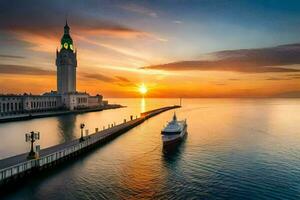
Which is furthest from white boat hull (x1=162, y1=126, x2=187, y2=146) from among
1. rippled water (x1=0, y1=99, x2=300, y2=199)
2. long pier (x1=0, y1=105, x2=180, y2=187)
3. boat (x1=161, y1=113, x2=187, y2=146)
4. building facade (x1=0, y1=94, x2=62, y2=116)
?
building facade (x1=0, y1=94, x2=62, y2=116)

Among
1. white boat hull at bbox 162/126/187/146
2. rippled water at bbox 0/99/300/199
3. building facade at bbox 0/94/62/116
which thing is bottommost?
rippled water at bbox 0/99/300/199

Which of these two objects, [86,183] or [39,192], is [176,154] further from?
[39,192]

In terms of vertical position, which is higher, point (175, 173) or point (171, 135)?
point (171, 135)

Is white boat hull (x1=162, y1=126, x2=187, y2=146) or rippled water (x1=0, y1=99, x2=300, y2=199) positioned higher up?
white boat hull (x1=162, y1=126, x2=187, y2=146)

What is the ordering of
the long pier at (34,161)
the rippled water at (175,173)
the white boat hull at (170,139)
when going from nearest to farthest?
the rippled water at (175,173)
the long pier at (34,161)
the white boat hull at (170,139)

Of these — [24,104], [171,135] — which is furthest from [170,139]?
[24,104]

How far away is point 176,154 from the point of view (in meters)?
61.9

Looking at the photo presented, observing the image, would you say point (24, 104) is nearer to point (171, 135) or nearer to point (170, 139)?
point (171, 135)

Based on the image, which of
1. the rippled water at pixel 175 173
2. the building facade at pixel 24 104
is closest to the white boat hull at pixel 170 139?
the rippled water at pixel 175 173

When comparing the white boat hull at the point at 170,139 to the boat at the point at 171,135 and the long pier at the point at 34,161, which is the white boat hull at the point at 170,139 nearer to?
the boat at the point at 171,135

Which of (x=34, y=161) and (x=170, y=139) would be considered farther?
(x=170, y=139)

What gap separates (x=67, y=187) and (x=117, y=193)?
743 cm

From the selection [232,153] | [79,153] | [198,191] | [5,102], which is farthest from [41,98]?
[198,191]

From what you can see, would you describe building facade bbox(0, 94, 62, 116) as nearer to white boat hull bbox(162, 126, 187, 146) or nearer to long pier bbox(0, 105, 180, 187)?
long pier bbox(0, 105, 180, 187)
